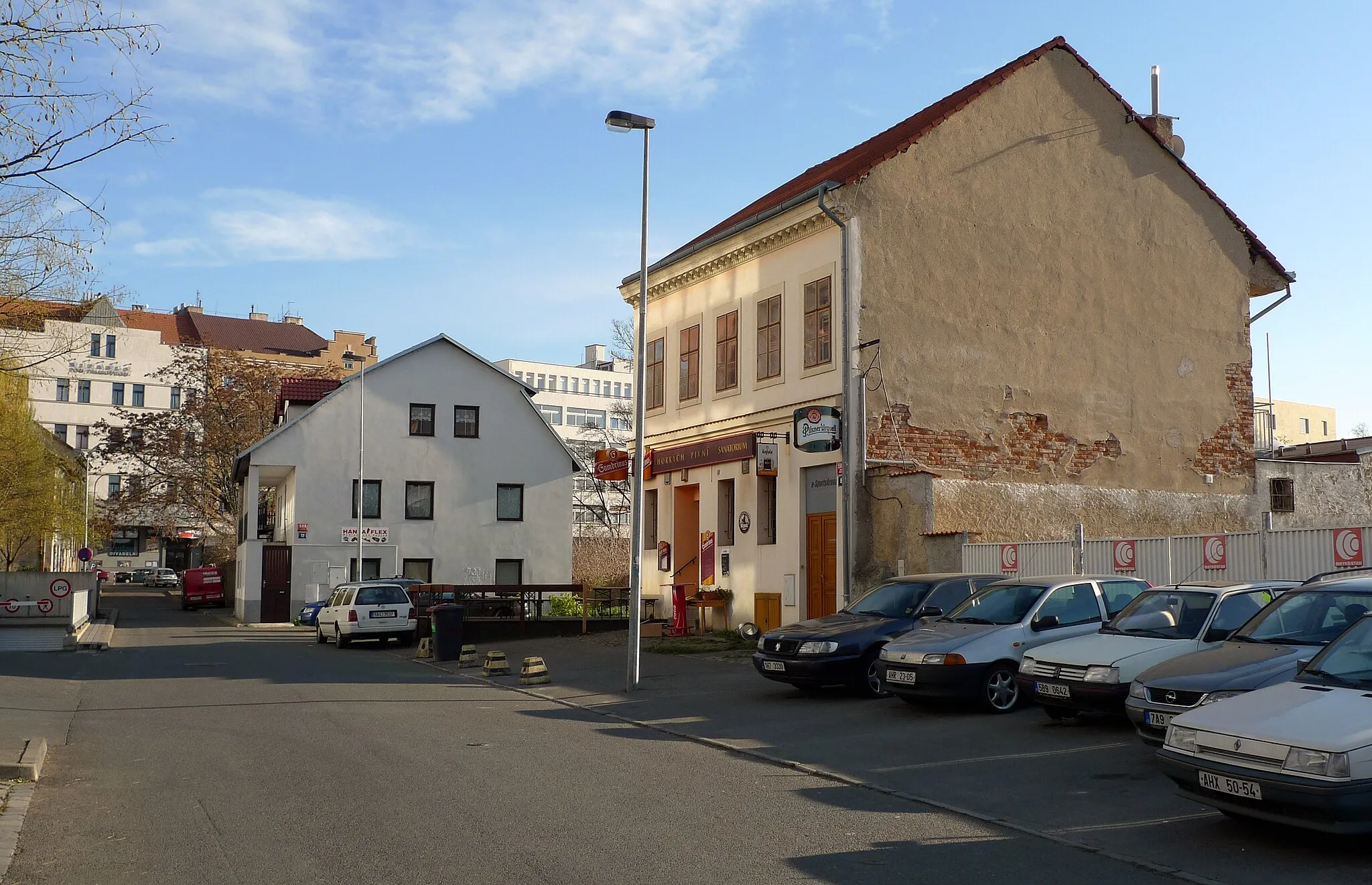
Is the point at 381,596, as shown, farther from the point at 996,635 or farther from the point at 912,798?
the point at 912,798

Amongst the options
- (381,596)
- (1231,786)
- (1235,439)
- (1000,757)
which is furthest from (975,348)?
(1231,786)

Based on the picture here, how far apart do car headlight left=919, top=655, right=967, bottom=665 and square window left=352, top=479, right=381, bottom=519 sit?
35.1 m

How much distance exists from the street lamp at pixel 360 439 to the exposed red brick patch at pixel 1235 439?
28029mm

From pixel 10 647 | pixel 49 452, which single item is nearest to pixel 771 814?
pixel 10 647

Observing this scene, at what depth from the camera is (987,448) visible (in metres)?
24.6

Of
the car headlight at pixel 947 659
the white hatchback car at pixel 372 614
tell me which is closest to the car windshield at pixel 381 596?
the white hatchback car at pixel 372 614

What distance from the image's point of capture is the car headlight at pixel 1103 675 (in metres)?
12.0

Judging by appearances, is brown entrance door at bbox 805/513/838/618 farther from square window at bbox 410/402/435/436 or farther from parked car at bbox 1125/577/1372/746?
square window at bbox 410/402/435/436

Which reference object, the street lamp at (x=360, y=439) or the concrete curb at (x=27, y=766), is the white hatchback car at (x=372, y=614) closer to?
the street lamp at (x=360, y=439)

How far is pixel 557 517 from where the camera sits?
163ft

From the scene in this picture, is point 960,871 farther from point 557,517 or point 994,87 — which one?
point 557,517

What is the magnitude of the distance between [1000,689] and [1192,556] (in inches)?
218

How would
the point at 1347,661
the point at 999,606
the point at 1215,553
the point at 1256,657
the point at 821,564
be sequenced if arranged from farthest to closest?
the point at 821,564 → the point at 1215,553 → the point at 999,606 → the point at 1256,657 → the point at 1347,661

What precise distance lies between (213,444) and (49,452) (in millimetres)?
20355
